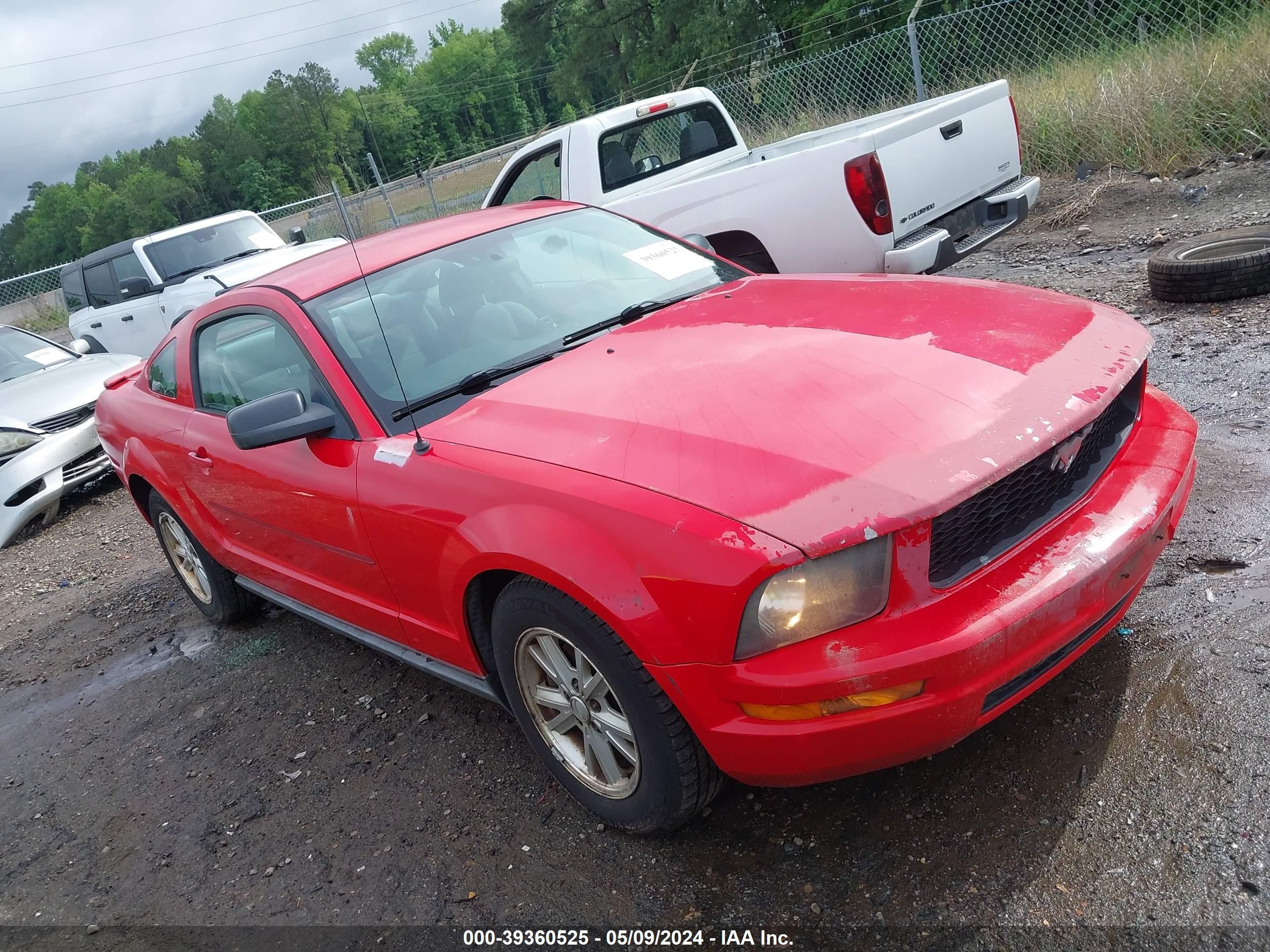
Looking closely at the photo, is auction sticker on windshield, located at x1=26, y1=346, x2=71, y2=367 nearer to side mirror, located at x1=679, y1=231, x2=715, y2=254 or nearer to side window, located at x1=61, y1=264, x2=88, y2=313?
side window, located at x1=61, y1=264, x2=88, y2=313

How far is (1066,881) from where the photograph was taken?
2170mm

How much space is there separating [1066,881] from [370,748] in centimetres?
232

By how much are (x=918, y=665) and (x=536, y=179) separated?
7000 mm

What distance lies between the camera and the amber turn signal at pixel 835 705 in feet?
6.82

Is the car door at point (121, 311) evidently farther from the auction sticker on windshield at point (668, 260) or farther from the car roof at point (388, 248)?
the auction sticker on windshield at point (668, 260)

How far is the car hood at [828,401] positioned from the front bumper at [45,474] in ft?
19.8

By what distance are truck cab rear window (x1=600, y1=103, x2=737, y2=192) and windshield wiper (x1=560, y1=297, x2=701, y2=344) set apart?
395 cm

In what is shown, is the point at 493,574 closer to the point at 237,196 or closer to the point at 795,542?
the point at 795,542

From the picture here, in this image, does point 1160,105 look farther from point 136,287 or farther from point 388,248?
point 136,287

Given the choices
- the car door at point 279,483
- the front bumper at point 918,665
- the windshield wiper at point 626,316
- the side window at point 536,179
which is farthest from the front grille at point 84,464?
the front bumper at point 918,665

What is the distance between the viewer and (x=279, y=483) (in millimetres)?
3398

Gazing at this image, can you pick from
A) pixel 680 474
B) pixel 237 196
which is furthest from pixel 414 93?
pixel 237 196

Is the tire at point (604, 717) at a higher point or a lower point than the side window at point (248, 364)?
lower

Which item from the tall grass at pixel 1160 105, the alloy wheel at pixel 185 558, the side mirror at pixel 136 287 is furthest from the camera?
the side mirror at pixel 136 287
